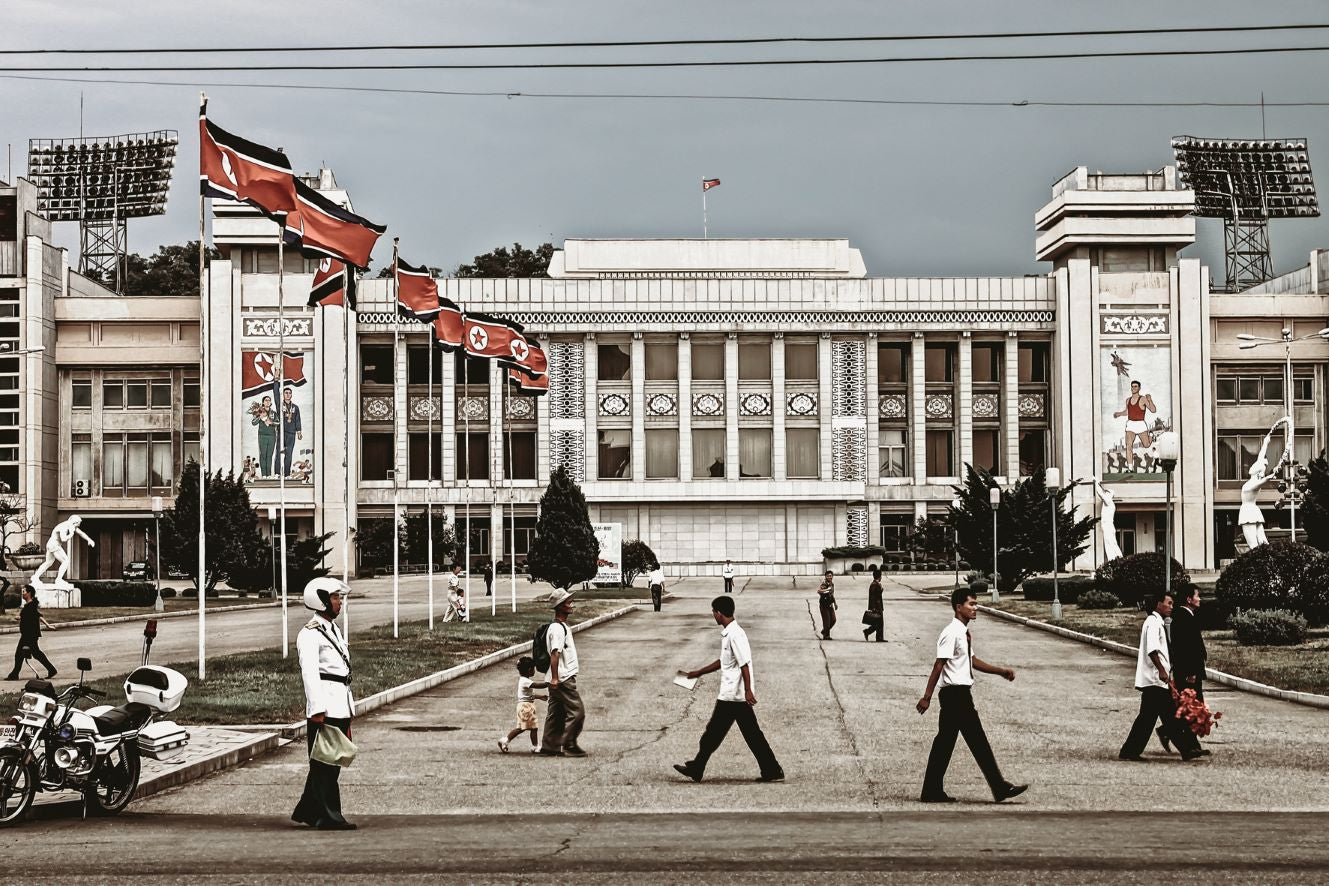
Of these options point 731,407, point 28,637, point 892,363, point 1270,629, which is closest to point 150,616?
point 28,637

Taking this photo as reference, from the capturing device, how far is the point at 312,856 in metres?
11.8

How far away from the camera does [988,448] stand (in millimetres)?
95312

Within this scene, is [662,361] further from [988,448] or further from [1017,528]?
[1017,528]

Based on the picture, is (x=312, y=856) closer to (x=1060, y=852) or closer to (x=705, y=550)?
(x=1060, y=852)

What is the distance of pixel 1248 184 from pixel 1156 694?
94.5 meters

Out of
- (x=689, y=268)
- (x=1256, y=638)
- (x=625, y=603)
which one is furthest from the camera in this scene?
(x=689, y=268)

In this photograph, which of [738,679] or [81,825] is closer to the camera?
[81,825]

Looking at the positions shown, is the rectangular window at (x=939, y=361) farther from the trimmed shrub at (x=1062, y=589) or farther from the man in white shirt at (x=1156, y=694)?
the man in white shirt at (x=1156, y=694)

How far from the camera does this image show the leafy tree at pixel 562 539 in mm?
60375

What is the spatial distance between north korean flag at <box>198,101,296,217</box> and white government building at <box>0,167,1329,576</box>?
211 ft

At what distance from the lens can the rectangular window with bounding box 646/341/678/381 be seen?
313 ft

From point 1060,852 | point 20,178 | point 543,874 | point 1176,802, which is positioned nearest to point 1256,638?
point 1176,802

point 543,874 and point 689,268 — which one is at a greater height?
point 689,268

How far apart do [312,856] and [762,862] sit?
10.6 feet
